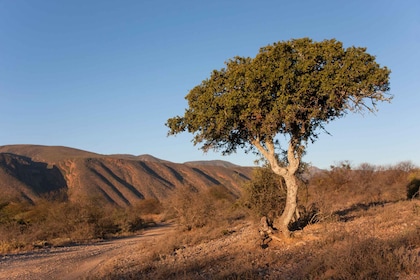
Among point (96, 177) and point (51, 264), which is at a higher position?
point (96, 177)

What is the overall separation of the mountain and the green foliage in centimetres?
4659

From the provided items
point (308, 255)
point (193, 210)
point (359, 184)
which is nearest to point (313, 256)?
point (308, 255)

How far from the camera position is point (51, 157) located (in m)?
96.1

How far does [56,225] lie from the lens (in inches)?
1044

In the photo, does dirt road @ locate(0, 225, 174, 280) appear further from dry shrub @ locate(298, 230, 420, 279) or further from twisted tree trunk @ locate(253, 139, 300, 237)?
dry shrub @ locate(298, 230, 420, 279)

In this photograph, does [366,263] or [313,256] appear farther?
A: [313,256]

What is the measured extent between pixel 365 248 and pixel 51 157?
326 feet

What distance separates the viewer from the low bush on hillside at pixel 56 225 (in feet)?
74.0

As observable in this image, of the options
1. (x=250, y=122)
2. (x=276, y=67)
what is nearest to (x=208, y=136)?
(x=250, y=122)

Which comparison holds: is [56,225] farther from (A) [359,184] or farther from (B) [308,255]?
(A) [359,184]

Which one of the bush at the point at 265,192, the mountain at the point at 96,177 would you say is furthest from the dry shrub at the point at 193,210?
the mountain at the point at 96,177

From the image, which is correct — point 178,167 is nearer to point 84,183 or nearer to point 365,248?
point 84,183

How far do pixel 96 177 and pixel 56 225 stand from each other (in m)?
50.8

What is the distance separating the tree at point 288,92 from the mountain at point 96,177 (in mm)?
46321
